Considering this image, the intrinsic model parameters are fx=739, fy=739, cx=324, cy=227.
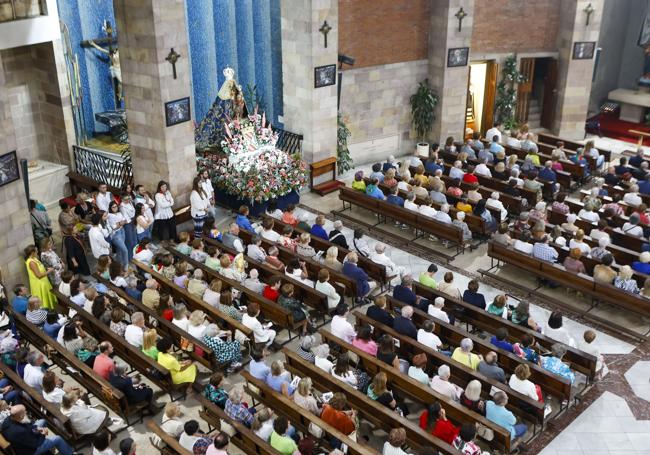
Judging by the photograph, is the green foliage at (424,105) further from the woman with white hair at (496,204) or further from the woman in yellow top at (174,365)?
the woman in yellow top at (174,365)

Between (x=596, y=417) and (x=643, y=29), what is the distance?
55.2 feet

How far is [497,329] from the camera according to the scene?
1112 cm

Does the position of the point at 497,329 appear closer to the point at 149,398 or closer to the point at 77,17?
the point at 149,398

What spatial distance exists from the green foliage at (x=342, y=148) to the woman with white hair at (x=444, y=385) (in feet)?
31.9

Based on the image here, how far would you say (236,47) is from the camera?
18.1m

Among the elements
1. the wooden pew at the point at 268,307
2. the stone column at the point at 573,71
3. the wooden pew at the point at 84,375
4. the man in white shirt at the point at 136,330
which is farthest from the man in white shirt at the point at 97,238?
the stone column at the point at 573,71

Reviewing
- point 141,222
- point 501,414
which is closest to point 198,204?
point 141,222

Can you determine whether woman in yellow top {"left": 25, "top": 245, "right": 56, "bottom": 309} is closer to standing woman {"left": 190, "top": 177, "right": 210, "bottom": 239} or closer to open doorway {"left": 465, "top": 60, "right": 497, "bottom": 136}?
standing woman {"left": 190, "top": 177, "right": 210, "bottom": 239}

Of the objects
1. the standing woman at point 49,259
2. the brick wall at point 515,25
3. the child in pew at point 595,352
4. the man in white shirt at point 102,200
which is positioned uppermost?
the brick wall at point 515,25

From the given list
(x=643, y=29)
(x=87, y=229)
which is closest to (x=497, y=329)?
(x=87, y=229)

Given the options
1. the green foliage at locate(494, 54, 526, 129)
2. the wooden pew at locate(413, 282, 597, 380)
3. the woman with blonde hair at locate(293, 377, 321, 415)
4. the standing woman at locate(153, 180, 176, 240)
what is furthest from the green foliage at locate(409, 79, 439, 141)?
the woman with blonde hair at locate(293, 377, 321, 415)

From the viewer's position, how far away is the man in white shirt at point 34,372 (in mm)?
9531

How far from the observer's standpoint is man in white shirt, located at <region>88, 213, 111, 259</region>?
13055 mm

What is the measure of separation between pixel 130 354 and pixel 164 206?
4653 mm
